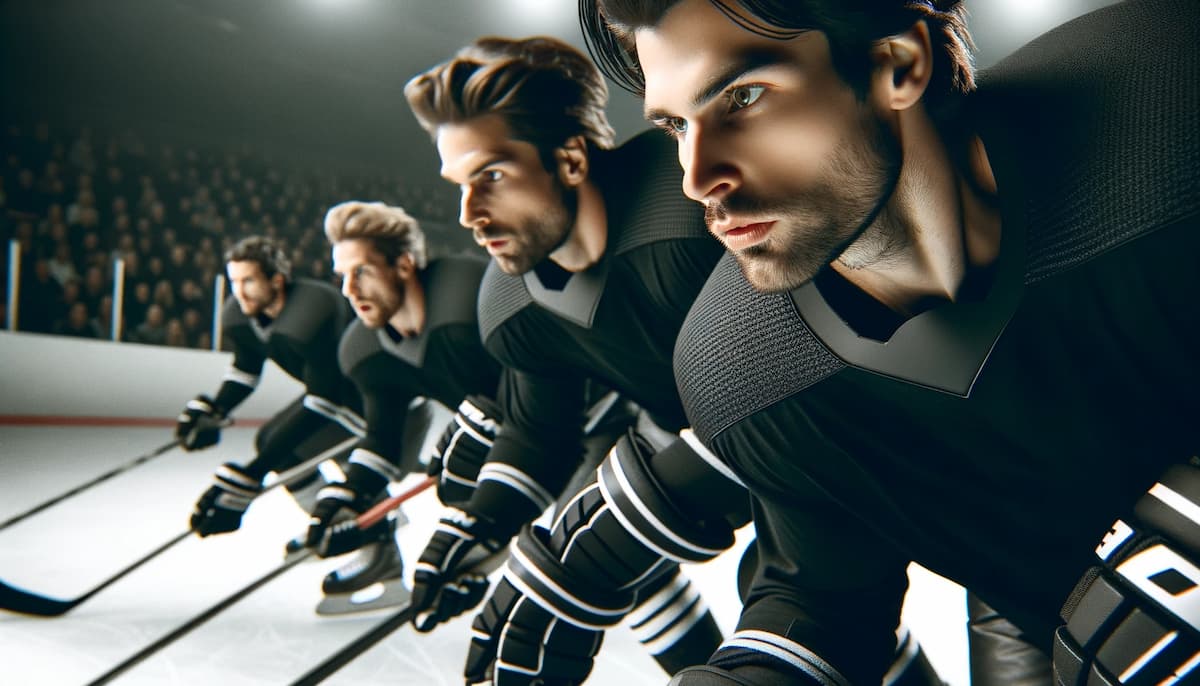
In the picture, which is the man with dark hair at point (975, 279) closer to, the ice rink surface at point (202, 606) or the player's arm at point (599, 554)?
the player's arm at point (599, 554)

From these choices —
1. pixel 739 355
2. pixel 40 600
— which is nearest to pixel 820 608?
pixel 739 355

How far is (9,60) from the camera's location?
23.4ft

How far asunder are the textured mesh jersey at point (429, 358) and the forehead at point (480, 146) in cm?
70

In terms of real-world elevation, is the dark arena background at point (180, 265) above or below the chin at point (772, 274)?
below

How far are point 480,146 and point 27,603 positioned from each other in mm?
1730

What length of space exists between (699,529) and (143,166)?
26.0 ft

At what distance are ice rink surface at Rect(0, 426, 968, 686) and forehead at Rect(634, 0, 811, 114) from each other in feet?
3.80

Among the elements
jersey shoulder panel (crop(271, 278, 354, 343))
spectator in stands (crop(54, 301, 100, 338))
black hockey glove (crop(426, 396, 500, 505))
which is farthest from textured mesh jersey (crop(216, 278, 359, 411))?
spectator in stands (crop(54, 301, 100, 338))

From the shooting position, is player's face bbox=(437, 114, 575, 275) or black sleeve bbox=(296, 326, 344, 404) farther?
black sleeve bbox=(296, 326, 344, 404)

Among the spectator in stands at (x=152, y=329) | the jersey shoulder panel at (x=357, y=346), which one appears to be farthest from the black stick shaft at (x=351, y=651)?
the spectator in stands at (x=152, y=329)

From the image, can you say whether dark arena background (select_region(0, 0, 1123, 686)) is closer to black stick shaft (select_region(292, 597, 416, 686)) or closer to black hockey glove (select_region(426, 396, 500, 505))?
black stick shaft (select_region(292, 597, 416, 686))

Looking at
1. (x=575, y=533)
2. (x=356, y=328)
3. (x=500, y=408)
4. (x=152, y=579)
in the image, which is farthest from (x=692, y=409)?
(x=152, y=579)

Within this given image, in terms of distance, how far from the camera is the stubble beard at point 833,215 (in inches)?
23.6

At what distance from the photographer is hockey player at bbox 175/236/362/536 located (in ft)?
8.79
